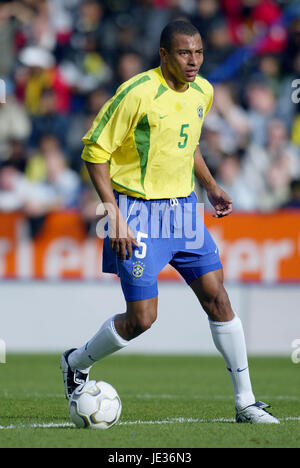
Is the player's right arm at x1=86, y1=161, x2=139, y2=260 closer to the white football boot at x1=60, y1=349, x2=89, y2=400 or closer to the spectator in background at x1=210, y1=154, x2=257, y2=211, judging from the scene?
the white football boot at x1=60, y1=349, x2=89, y2=400

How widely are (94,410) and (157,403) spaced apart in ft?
5.40

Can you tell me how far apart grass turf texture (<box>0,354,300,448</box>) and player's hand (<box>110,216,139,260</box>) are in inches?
42.0

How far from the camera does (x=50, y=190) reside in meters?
11.9

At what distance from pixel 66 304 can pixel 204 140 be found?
2874mm

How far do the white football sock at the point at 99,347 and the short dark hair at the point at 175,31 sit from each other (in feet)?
5.90

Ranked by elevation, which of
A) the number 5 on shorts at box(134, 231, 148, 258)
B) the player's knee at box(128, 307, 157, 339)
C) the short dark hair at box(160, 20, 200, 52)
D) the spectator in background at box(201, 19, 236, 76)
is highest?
the spectator in background at box(201, 19, 236, 76)

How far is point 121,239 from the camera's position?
5.63 meters

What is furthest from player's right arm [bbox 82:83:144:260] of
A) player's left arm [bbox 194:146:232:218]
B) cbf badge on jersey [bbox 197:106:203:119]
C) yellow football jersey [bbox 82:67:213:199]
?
player's left arm [bbox 194:146:232:218]

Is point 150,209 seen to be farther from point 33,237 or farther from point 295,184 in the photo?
point 295,184

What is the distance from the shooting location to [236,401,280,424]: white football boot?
228 inches

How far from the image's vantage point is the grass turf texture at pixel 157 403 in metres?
5.09
